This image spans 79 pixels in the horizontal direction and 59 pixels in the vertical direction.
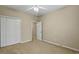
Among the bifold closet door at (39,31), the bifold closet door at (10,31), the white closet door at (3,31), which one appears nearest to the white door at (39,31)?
the bifold closet door at (39,31)

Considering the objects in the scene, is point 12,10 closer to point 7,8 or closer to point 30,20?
point 7,8

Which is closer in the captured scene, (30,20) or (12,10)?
(12,10)

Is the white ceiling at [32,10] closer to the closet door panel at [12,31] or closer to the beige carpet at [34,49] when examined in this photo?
the closet door panel at [12,31]

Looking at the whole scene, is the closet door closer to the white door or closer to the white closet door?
the white closet door

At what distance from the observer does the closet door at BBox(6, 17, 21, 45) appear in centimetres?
196

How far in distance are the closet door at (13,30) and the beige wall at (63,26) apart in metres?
0.62

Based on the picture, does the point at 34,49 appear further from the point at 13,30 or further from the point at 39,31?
the point at 13,30

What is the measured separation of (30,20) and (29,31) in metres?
0.26

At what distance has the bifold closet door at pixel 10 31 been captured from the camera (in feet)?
6.33

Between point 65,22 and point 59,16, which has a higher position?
point 59,16

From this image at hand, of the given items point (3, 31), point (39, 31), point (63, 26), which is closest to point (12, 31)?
point (3, 31)

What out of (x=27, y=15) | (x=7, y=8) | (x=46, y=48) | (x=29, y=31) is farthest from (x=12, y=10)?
(x=46, y=48)
